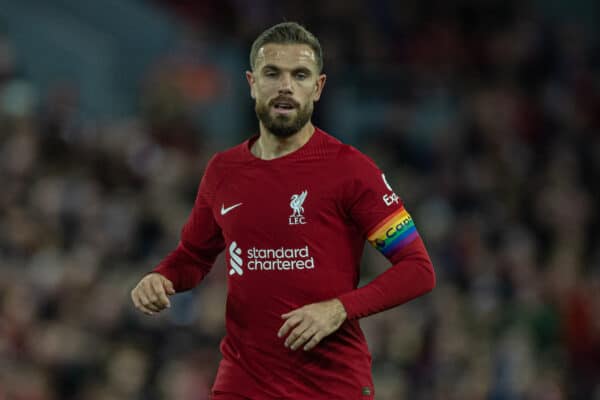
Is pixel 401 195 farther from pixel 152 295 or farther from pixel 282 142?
pixel 152 295

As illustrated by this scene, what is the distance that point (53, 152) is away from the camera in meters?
11.0

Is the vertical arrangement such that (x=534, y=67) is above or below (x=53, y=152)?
above

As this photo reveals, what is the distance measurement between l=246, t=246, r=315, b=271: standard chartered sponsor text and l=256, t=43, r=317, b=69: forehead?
2.36ft

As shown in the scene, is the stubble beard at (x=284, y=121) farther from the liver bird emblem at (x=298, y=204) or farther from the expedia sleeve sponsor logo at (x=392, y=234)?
the expedia sleeve sponsor logo at (x=392, y=234)

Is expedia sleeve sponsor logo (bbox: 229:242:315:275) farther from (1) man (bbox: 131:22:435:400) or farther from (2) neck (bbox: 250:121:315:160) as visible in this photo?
(2) neck (bbox: 250:121:315:160)

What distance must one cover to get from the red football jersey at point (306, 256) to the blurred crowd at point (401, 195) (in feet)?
14.7

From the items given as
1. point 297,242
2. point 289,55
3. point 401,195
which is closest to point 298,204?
point 297,242

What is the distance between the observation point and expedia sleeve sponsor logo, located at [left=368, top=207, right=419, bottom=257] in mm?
4520

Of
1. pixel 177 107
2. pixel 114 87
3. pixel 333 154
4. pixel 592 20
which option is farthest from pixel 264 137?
pixel 592 20

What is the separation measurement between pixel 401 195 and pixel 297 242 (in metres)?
7.26

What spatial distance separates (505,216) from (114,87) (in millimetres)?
4842

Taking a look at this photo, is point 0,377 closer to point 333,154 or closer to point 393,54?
point 333,154

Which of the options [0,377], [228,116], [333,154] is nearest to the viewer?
[333,154]

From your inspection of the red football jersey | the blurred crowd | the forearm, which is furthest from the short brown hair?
the blurred crowd
